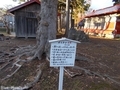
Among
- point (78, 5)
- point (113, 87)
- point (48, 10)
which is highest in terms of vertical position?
point (78, 5)

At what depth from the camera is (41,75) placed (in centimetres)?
477

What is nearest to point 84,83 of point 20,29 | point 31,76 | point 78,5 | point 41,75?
A: point 41,75

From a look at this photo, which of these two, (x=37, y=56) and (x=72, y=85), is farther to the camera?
(x=37, y=56)

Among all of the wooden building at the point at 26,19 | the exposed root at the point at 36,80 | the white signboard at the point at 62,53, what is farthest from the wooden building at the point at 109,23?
the white signboard at the point at 62,53

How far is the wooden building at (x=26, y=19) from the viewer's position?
46.8 feet

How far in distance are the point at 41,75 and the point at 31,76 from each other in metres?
0.33

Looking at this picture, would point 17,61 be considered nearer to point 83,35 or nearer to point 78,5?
point 83,35

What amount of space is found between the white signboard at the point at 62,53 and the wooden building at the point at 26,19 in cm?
1172

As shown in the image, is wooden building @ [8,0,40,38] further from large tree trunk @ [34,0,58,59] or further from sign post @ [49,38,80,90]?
sign post @ [49,38,80,90]

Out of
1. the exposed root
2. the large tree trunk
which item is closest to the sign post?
the exposed root

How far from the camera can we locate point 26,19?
47.6ft

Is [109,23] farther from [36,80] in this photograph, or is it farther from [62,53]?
[62,53]

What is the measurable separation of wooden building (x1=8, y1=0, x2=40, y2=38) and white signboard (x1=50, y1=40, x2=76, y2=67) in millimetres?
11723

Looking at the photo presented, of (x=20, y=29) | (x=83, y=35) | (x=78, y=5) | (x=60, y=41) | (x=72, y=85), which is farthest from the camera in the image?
(x=78, y=5)
